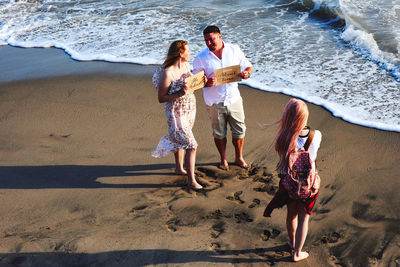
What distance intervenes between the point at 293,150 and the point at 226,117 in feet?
5.68

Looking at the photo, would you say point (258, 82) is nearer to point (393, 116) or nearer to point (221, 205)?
point (393, 116)

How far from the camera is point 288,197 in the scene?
3160 mm

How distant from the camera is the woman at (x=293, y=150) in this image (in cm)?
280

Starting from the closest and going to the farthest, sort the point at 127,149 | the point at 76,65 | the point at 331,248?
1. the point at 331,248
2. the point at 127,149
3. the point at 76,65

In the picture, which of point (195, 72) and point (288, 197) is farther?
point (195, 72)

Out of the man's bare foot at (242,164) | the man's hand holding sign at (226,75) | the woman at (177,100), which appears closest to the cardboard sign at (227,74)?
the man's hand holding sign at (226,75)

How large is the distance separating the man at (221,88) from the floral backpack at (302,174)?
4.85 ft

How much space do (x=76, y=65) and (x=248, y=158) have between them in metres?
5.01

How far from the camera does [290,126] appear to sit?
2828 millimetres

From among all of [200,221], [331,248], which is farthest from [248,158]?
[331,248]

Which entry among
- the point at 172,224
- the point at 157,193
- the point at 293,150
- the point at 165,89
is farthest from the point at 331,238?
the point at 165,89

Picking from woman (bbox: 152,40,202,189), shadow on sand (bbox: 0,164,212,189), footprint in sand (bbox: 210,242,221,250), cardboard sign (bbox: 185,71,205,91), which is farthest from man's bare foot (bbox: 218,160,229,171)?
footprint in sand (bbox: 210,242,221,250)

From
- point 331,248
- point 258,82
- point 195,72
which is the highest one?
point 195,72

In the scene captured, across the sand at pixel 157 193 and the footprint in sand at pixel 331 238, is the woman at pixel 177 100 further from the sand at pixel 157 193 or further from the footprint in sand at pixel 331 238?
the footprint in sand at pixel 331 238
